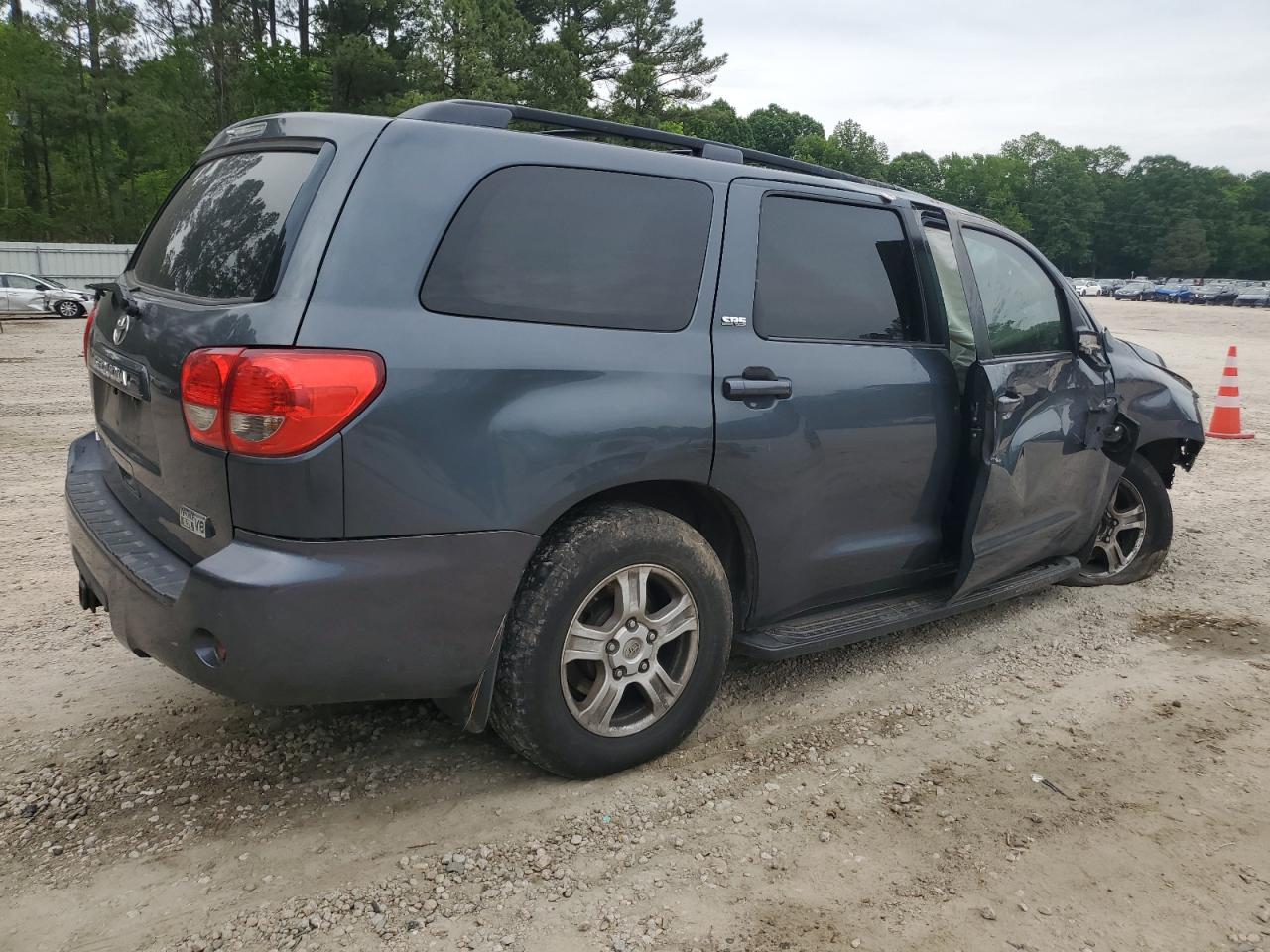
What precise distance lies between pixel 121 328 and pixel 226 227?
47 cm

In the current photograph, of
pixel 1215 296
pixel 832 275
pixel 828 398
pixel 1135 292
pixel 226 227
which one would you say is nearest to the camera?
pixel 226 227

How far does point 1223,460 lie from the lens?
842cm

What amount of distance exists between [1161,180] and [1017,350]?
137 m

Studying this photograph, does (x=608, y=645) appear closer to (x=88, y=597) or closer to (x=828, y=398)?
(x=828, y=398)

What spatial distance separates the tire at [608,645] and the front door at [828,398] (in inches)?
11.6

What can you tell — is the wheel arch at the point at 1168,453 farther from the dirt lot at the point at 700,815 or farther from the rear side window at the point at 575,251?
the rear side window at the point at 575,251

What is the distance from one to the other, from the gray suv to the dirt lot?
1.09 feet

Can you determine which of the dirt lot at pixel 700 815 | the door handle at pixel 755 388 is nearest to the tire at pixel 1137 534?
the dirt lot at pixel 700 815

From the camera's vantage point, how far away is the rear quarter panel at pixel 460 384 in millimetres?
2350

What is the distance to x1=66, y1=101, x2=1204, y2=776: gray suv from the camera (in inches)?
92.0

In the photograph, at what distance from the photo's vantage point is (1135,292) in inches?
3078

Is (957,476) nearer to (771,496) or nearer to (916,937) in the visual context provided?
(771,496)

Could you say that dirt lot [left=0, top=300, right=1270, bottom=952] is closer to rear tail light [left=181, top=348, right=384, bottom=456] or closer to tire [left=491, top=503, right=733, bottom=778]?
tire [left=491, top=503, right=733, bottom=778]

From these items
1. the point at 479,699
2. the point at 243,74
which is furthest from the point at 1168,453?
the point at 243,74
